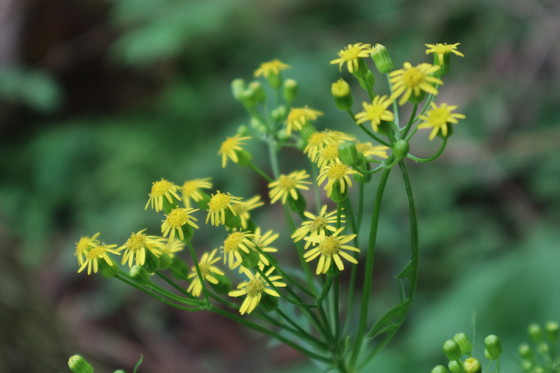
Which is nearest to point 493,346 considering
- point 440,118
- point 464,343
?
point 464,343

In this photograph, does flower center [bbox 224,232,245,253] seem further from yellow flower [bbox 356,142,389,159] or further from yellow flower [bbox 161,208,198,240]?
yellow flower [bbox 356,142,389,159]

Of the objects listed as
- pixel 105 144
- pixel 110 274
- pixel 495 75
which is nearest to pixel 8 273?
pixel 110 274

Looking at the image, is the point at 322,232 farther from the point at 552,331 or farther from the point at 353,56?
the point at 552,331

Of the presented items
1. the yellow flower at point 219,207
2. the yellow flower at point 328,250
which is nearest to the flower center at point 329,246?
the yellow flower at point 328,250

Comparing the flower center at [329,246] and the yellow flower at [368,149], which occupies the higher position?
the yellow flower at [368,149]

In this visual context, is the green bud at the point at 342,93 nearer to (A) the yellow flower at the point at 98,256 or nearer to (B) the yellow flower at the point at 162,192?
(B) the yellow flower at the point at 162,192

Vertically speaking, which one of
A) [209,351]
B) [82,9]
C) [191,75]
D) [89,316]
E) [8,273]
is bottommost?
[209,351]

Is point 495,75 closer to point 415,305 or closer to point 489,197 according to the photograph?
point 489,197
